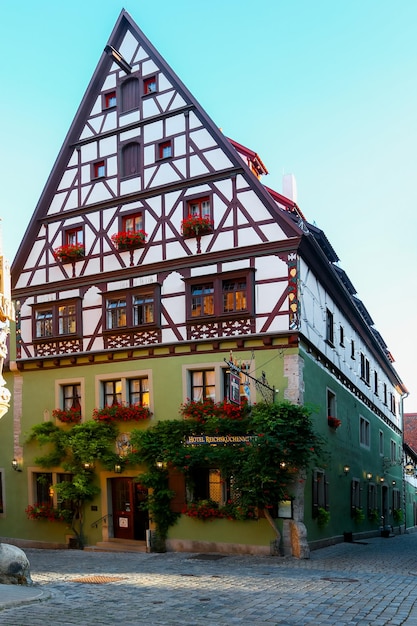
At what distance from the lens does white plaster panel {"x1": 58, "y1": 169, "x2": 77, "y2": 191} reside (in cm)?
2500

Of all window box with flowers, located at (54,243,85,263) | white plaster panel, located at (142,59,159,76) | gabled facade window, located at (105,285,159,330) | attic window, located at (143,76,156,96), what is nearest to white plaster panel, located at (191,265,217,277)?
gabled facade window, located at (105,285,159,330)

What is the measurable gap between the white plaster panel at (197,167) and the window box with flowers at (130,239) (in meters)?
2.69

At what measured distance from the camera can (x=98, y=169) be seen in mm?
24562

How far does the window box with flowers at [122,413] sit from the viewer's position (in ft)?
70.1

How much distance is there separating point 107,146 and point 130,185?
198cm

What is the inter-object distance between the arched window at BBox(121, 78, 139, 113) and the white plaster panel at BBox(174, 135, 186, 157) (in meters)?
2.45

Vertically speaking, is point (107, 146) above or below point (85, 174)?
above

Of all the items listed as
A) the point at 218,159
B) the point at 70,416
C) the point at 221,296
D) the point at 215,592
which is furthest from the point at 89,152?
the point at 215,592

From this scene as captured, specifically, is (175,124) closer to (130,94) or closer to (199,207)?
(130,94)

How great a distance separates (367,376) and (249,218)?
15095mm

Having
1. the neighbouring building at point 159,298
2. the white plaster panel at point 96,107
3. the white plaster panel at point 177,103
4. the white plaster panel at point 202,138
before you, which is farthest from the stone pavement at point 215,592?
the white plaster panel at point 96,107

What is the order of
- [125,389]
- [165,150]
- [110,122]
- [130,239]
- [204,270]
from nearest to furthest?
[204,270]
[125,389]
[130,239]
[165,150]
[110,122]

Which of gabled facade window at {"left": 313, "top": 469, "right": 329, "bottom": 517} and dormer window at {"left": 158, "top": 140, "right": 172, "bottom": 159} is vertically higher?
dormer window at {"left": 158, "top": 140, "right": 172, "bottom": 159}

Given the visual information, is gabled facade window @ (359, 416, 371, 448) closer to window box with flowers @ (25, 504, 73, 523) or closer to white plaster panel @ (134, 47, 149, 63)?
window box with flowers @ (25, 504, 73, 523)
